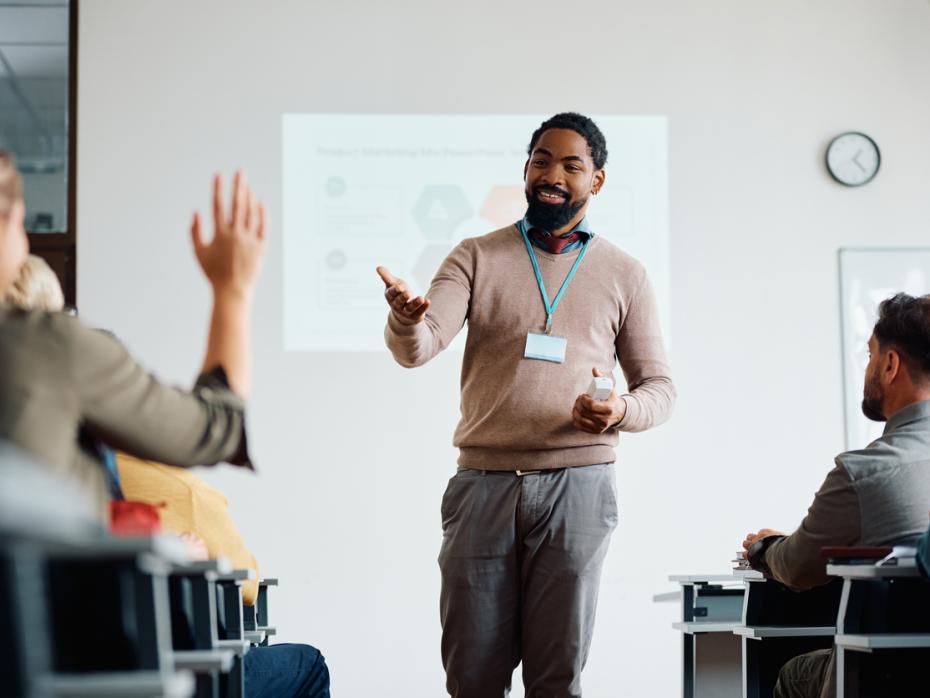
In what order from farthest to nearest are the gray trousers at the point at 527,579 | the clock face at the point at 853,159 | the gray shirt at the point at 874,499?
the clock face at the point at 853,159, the gray trousers at the point at 527,579, the gray shirt at the point at 874,499

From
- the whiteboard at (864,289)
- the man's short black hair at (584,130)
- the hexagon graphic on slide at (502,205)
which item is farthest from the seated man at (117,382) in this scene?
the whiteboard at (864,289)

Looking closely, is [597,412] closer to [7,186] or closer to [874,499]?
[874,499]

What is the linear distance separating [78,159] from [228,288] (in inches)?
161

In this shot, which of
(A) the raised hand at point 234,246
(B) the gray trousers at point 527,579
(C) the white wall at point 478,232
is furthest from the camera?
(C) the white wall at point 478,232

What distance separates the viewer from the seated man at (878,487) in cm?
223

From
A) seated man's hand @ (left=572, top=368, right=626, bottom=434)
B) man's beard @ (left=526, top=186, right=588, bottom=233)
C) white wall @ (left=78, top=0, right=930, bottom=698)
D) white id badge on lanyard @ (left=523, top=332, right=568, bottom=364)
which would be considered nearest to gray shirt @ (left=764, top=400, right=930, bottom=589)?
seated man's hand @ (left=572, top=368, right=626, bottom=434)

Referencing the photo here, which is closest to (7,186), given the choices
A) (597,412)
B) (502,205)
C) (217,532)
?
(217,532)

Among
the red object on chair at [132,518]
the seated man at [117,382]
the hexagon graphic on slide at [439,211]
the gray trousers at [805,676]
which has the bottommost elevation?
the gray trousers at [805,676]

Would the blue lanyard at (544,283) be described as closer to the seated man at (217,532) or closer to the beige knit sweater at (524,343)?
the beige knit sweater at (524,343)

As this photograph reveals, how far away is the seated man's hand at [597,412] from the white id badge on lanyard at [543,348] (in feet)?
0.46

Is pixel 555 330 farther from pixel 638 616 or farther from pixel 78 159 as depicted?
pixel 78 159

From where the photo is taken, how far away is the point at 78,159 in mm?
5164

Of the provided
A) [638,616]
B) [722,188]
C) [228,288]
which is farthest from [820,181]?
[228,288]

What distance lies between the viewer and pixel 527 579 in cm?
261
